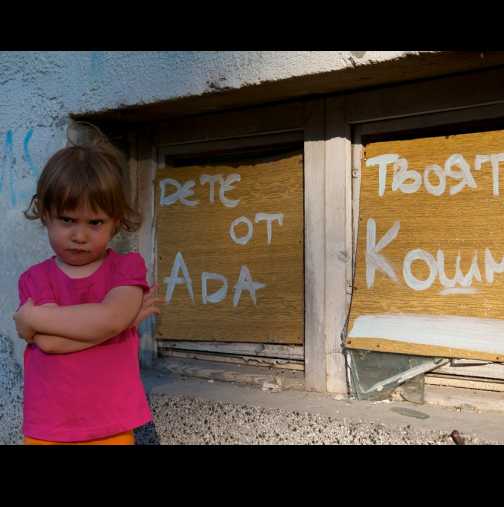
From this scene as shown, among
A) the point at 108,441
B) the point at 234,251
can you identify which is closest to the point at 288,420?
the point at 234,251

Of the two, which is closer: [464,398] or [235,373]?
[464,398]

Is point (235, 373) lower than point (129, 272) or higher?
lower

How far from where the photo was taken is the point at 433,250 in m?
2.57

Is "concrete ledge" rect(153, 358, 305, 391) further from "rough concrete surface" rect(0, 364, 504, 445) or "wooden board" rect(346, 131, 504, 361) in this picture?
"wooden board" rect(346, 131, 504, 361)

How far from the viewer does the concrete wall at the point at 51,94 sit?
2682 mm

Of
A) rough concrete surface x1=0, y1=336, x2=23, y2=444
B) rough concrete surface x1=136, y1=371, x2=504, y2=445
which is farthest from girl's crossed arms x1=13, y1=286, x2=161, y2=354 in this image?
rough concrete surface x1=0, y1=336, x2=23, y2=444

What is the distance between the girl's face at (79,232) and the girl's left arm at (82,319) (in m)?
0.14

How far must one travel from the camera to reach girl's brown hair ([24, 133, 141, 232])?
154 cm

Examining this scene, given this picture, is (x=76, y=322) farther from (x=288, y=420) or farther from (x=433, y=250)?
(x=433, y=250)

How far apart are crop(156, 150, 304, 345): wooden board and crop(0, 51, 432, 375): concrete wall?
1.70 ft

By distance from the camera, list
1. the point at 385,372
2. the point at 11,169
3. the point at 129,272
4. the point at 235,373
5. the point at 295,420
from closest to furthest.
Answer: the point at 129,272 < the point at 295,420 < the point at 385,372 < the point at 235,373 < the point at 11,169

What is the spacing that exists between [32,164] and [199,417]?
161cm

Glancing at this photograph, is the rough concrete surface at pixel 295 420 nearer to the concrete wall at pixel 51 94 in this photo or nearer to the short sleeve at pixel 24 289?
the concrete wall at pixel 51 94

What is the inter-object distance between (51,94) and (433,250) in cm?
209
